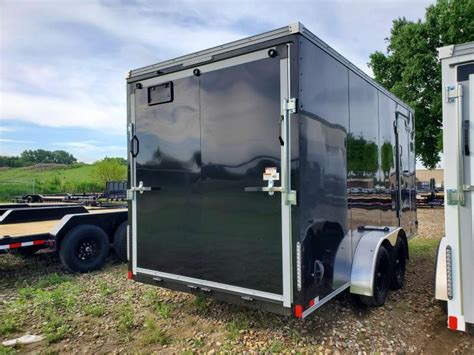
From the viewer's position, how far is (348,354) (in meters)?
3.15

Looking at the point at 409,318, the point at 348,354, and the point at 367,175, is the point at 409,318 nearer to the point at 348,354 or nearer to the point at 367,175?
the point at 348,354

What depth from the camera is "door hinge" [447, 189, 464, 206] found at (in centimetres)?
281

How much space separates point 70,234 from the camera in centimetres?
579

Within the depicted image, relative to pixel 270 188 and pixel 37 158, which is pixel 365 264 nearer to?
pixel 270 188

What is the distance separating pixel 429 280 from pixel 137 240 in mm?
4145

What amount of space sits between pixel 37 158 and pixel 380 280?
163ft

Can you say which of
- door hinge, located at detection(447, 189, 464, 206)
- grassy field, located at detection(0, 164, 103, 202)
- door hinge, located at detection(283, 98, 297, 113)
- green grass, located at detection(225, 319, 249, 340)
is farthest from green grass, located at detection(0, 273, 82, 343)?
grassy field, located at detection(0, 164, 103, 202)

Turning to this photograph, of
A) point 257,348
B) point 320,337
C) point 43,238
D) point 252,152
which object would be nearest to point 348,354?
point 320,337

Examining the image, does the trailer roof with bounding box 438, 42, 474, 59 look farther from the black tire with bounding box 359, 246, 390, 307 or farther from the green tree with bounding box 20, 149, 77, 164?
the green tree with bounding box 20, 149, 77, 164

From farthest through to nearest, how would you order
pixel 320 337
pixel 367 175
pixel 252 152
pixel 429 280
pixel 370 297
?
pixel 429 280 → pixel 367 175 → pixel 370 297 → pixel 320 337 → pixel 252 152

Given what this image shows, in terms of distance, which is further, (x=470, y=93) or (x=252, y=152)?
(x=252, y=152)

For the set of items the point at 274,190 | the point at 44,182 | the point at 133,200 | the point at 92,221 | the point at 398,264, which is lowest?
the point at 398,264

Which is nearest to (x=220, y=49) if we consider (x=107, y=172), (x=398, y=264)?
(x=398, y=264)

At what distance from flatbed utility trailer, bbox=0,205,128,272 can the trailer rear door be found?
2268 millimetres
